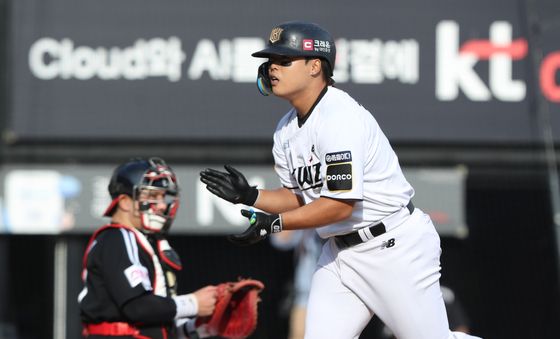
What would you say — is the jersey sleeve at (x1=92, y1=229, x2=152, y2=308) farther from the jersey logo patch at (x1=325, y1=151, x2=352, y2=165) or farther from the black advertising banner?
the black advertising banner

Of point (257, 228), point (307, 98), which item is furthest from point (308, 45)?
point (257, 228)

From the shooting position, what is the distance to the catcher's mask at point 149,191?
5184 mm

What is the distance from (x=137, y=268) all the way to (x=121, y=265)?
0.07 meters

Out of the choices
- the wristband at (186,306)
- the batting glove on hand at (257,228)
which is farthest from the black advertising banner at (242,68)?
the batting glove on hand at (257,228)

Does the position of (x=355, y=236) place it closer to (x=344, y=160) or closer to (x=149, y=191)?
(x=344, y=160)

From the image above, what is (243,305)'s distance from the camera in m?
5.36

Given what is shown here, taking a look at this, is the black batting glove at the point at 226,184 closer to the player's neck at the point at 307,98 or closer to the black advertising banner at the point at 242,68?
the player's neck at the point at 307,98

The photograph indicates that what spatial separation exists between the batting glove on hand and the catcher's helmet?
64 centimetres

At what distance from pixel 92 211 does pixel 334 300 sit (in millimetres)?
4077

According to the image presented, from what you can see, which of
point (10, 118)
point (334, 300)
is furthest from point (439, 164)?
point (334, 300)

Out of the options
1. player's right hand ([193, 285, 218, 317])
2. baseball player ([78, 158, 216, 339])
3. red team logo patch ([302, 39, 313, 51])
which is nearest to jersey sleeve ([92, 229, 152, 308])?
baseball player ([78, 158, 216, 339])

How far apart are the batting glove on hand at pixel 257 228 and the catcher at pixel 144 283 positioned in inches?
30.1

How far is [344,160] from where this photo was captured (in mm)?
4352

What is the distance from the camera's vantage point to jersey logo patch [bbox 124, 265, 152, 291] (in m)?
4.86
